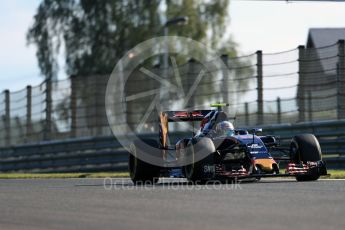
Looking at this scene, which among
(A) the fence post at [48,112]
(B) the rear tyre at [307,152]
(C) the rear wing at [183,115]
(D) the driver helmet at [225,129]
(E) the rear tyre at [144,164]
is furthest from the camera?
(A) the fence post at [48,112]

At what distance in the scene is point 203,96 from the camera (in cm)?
2328

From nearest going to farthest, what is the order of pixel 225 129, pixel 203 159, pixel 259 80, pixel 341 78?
1. pixel 203 159
2. pixel 225 129
3. pixel 341 78
4. pixel 259 80

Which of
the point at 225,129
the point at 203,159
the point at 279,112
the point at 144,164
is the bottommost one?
the point at 144,164

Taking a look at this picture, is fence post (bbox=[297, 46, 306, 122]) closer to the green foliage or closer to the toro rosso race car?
the toro rosso race car

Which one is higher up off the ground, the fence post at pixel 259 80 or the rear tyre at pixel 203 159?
the fence post at pixel 259 80

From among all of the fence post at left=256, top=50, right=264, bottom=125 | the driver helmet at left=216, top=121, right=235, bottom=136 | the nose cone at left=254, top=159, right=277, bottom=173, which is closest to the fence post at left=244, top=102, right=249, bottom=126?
the fence post at left=256, top=50, right=264, bottom=125

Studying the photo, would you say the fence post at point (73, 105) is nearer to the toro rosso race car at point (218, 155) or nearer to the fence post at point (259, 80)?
the fence post at point (259, 80)

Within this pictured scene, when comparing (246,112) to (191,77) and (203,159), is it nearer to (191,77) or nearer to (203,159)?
(191,77)

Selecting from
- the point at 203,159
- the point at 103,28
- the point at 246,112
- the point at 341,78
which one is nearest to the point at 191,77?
the point at 246,112

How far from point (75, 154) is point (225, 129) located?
1083cm

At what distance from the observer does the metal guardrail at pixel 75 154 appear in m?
21.6

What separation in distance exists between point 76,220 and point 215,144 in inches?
261

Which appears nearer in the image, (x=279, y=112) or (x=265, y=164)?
(x=265, y=164)

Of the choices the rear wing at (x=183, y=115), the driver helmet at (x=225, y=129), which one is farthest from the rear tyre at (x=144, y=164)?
the driver helmet at (x=225, y=129)
